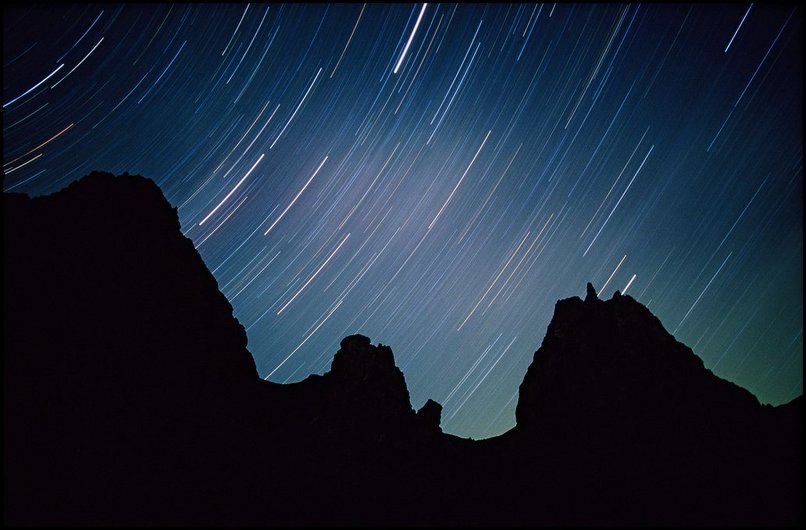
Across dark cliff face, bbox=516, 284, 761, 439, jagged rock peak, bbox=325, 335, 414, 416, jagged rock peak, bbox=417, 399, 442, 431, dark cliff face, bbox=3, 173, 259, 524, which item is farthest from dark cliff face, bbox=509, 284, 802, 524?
dark cliff face, bbox=3, 173, 259, 524

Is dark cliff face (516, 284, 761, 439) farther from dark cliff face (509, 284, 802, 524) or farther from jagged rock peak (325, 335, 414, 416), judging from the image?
jagged rock peak (325, 335, 414, 416)

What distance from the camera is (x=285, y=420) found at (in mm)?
28266

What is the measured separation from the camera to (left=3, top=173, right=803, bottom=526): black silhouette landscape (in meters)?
16.8

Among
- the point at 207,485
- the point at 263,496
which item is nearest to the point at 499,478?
the point at 263,496

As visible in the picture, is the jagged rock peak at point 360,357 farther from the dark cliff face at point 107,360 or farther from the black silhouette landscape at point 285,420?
the dark cliff face at point 107,360

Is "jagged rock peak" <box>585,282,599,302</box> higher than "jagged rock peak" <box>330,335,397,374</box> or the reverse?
higher

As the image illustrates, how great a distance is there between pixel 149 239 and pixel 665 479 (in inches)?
1521

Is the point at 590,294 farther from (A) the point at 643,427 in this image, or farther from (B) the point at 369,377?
(B) the point at 369,377

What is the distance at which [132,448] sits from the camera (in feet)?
58.3

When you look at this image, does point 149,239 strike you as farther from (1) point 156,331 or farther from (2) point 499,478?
(2) point 499,478

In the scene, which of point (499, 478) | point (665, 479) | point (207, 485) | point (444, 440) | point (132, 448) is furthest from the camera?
point (444, 440)

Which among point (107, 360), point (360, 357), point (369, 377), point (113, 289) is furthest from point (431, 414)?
point (113, 289)

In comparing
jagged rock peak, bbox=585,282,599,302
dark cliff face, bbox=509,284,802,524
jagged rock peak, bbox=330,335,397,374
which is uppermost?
jagged rock peak, bbox=585,282,599,302

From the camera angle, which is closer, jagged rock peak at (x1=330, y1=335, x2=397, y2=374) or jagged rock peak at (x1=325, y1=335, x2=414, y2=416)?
jagged rock peak at (x1=325, y1=335, x2=414, y2=416)
